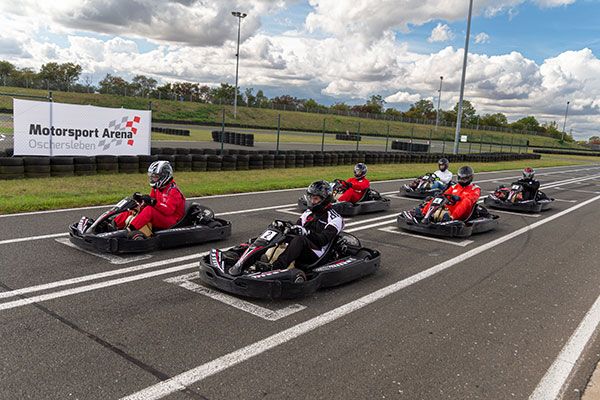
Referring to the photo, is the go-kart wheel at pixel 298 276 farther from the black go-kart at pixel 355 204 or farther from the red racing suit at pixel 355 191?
the red racing suit at pixel 355 191

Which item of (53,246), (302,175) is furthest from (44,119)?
(302,175)

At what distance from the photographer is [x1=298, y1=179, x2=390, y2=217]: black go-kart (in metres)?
10.7

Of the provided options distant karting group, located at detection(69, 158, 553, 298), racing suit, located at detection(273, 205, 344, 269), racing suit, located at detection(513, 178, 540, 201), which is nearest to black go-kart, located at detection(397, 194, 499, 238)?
distant karting group, located at detection(69, 158, 553, 298)

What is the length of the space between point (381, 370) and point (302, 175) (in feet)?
46.7

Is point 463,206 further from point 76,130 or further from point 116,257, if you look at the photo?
point 76,130

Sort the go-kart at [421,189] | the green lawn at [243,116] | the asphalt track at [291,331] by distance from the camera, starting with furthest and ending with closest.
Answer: the green lawn at [243,116] < the go-kart at [421,189] < the asphalt track at [291,331]

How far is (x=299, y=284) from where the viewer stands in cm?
520

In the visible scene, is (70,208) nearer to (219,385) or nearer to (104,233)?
(104,233)

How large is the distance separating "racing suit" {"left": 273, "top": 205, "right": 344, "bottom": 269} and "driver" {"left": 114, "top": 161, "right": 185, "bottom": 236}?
2.06 metres

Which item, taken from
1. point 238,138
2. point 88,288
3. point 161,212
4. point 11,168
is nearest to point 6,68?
point 238,138

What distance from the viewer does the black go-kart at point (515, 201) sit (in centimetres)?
1259

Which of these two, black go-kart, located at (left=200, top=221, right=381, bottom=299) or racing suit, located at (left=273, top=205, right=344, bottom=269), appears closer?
black go-kart, located at (left=200, top=221, right=381, bottom=299)

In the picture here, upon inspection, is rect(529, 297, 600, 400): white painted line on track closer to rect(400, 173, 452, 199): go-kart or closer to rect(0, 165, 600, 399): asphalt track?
rect(0, 165, 600, 399): asphalt track

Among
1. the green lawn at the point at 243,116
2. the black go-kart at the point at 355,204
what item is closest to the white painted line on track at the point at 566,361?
the black go-kart at the point at 355,204
